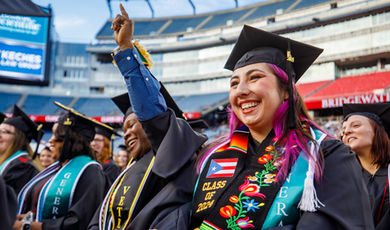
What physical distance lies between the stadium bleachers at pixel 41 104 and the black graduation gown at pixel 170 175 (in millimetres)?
33625

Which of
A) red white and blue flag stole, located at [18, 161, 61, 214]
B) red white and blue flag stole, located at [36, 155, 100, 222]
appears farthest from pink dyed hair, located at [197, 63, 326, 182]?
red white and blue flag stole, located at [18, 161, 61, 214]

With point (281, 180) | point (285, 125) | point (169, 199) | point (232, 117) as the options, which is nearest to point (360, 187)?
point (281, 180)

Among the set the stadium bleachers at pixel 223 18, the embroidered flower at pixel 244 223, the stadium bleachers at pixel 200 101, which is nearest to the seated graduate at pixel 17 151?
the embroidered flower at pixel 244 223

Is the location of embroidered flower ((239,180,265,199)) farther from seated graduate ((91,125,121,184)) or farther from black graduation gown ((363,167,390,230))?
seated graduate ((91,125,121,184))

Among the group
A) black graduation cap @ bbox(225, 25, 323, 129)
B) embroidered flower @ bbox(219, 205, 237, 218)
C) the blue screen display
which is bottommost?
embroidered flower @ bbox(219, 205, 237, 218)

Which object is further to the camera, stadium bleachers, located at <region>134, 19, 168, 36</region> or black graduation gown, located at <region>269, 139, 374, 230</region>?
stadium bleachers, located at <region>134, 19, 168, 36</region>

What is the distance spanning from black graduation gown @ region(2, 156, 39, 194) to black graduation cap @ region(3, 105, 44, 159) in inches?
8.0

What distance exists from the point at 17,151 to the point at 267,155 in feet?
12.1

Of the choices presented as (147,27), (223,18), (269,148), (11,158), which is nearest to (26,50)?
(11,158)

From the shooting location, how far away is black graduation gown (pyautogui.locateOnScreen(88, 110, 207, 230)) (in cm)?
217

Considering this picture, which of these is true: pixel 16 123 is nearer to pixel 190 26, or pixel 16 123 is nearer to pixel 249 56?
pixel 249 56

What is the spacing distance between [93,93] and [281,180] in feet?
127

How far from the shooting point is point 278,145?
1.99 metres

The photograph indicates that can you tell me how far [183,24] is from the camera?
4081 cm
